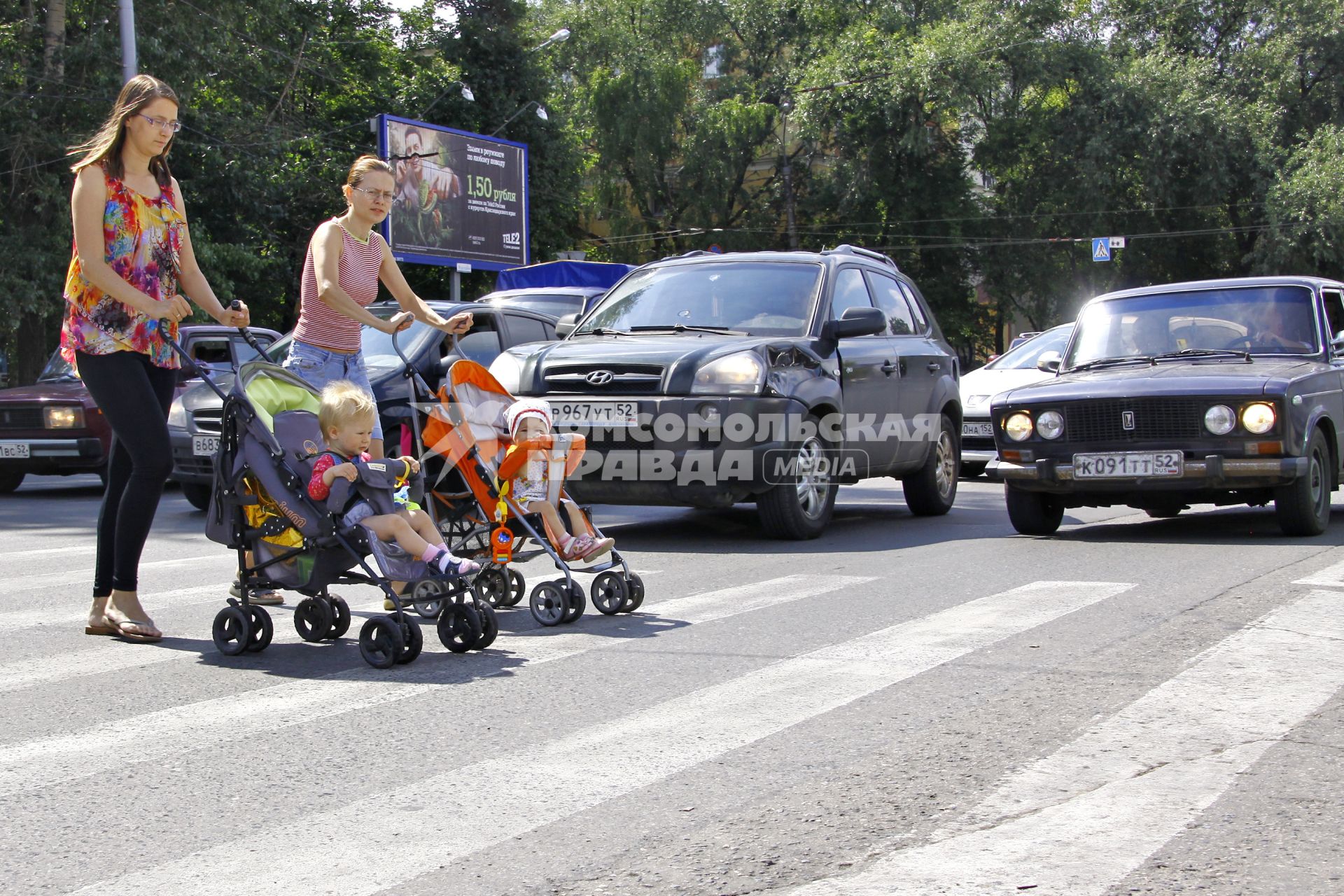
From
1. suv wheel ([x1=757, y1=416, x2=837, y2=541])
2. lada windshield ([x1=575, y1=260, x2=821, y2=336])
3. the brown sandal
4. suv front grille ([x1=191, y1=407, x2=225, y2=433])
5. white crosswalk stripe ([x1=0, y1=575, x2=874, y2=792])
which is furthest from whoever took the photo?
suv front grille ([x1=191, y1=407, x2=225, y2=433])

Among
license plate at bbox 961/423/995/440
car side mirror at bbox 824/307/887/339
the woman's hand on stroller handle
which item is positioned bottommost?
license plate at bbox 961/423/995/440

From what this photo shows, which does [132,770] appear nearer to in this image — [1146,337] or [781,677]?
[781,677]

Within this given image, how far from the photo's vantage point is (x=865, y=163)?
169 feet

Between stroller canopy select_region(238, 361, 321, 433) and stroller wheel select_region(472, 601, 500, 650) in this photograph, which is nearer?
stroller wheel select_region(472, 601, 500, 650)

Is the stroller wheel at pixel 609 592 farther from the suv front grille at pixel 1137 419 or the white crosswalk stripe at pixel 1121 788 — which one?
the suv front grille at pixel 1137 419

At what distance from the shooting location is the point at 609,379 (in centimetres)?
904

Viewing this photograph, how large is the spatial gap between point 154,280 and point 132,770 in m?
2.55

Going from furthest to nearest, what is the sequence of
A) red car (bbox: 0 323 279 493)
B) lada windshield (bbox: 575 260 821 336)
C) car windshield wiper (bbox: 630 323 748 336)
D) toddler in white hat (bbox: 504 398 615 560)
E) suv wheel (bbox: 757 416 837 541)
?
1. red car (bbox: 0 323 279 493)
2. lada windshield (bbox: 575 260 821 336)
3. car windshield wiper (bbox: 630 323 748 336)
4. suv wheel (bbox: 757 416 837 541)
5. toddler in white hat (bbox: 504 398 615 560)

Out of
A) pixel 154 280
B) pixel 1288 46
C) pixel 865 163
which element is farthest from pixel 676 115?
pixel 154 280

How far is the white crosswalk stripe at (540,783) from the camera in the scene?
3.13m

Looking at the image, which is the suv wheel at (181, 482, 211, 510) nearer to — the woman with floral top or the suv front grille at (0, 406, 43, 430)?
the suv front grille at (0, 406, 43, 430)

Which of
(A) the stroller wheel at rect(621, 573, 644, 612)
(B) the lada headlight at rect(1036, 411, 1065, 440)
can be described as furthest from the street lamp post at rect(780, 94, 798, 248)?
(A) the stroller wheel at rect(621, 573, 644, 612)

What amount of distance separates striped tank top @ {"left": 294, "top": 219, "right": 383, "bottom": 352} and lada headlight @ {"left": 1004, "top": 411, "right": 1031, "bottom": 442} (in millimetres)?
4552

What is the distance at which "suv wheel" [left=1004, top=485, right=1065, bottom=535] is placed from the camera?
9.78m
